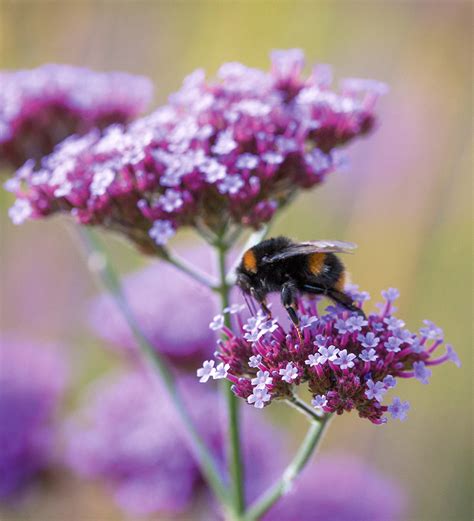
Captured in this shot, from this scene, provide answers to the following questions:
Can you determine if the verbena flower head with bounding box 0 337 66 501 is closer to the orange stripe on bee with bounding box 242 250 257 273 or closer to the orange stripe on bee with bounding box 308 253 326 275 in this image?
the orange stripe on bee with bounding box 242 250 257 273

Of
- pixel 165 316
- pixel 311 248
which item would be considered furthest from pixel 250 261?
pixel 165 316

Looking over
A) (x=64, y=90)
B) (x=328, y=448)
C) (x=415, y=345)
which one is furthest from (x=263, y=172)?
(x=328, y=448)

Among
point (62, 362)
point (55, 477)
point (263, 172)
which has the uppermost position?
point (263, 172)

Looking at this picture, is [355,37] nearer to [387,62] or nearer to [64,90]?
[387,62]

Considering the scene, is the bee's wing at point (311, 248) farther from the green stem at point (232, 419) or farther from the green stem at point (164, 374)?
the green stem at point (164, 374)

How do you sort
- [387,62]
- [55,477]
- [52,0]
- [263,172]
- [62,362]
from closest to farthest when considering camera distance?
[263,172] < [55,477] < [62,362] < [52,0] < [387,62]

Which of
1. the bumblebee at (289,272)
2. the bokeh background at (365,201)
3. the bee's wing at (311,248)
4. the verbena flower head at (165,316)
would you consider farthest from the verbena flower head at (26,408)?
the bee's wing at (311,248)

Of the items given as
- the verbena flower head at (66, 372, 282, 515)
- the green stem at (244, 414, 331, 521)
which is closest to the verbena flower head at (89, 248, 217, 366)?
the verbena flower head at (66, 372, 282, 515)
